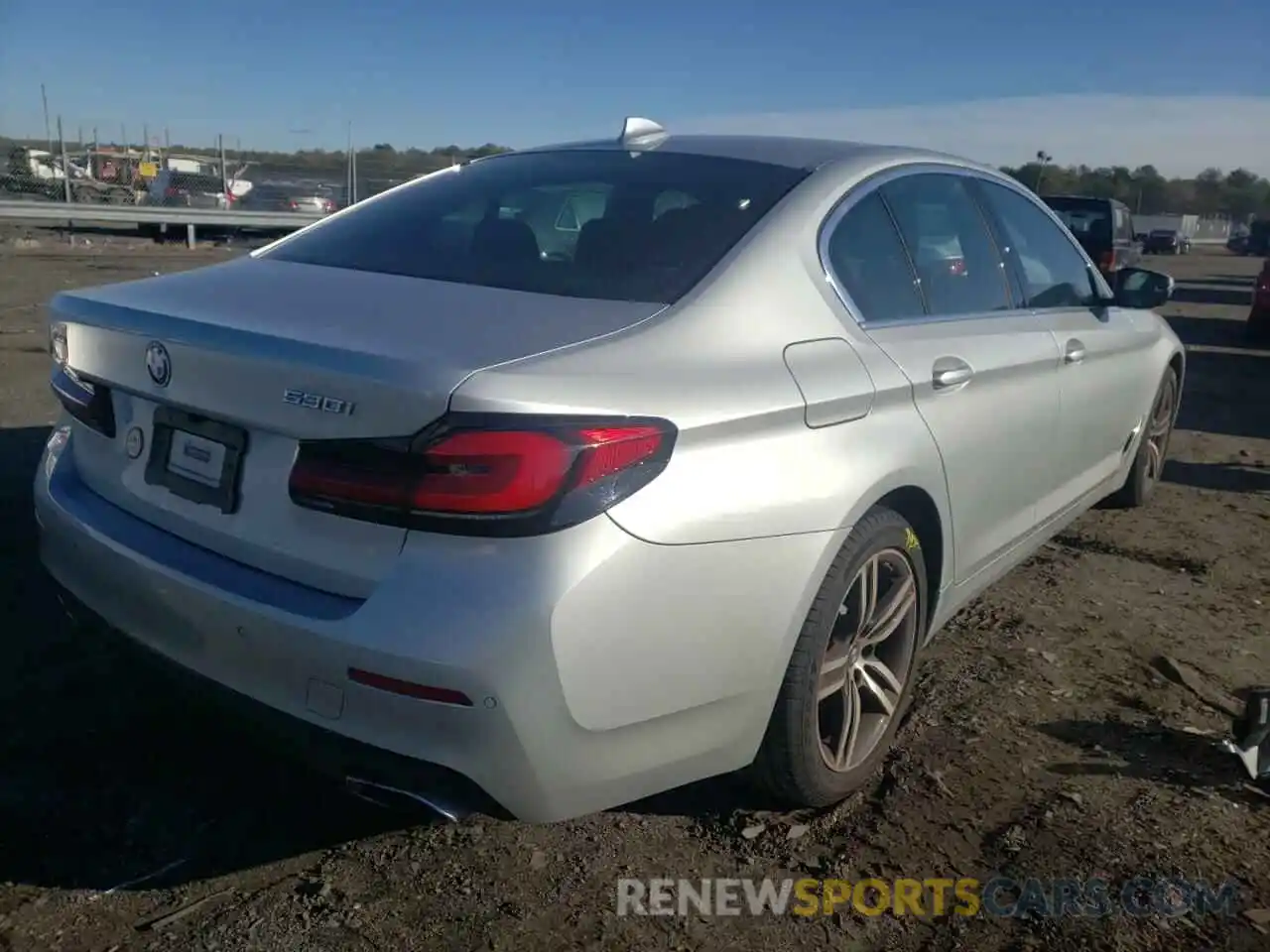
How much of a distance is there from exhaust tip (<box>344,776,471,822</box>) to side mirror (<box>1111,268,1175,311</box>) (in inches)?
144

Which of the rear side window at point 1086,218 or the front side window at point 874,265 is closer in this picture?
the front side window at point 874,265

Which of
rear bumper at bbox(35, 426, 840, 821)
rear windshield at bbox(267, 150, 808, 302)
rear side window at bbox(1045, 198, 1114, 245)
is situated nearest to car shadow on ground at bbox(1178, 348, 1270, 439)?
rear side window at bbox(1045, 198, 1114, 245)

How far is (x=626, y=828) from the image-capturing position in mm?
2639

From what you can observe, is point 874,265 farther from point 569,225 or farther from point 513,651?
point 513,651

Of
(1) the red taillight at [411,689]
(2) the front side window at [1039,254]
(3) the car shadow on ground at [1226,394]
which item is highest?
(2) the front side window at [1039,254]

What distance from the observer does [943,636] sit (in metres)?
3.87

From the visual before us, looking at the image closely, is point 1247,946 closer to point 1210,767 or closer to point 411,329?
point 1210,767

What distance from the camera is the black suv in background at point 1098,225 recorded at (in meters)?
14.8

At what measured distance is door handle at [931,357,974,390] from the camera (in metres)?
2.94

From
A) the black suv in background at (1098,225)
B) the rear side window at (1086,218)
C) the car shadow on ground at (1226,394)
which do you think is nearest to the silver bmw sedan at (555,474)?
the car shadow on ground at (1226,394)

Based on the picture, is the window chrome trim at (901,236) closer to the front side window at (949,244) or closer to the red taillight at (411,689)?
the front side window at (949,244)

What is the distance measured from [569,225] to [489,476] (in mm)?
1205

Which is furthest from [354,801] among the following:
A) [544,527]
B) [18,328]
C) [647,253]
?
[18,328]

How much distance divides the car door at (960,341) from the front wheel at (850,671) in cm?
32
